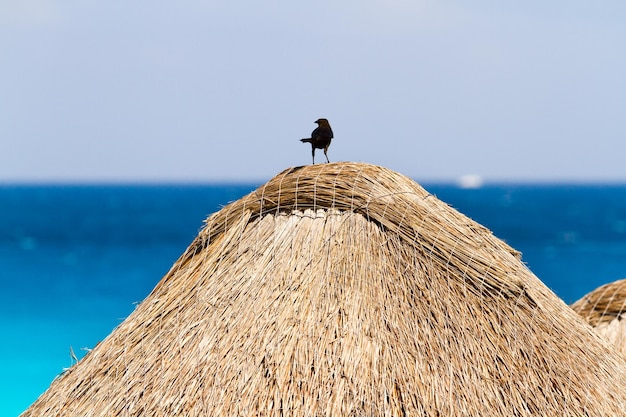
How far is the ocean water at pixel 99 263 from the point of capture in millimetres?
23672

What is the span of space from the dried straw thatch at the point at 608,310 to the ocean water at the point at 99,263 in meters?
1.95

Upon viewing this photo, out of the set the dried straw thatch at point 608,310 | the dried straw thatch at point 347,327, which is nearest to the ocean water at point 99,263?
the dried straw thatch at point 347,327

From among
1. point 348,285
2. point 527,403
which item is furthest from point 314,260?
point 527,403

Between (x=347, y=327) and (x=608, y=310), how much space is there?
4.28 metres

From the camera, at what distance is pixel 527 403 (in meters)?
5.36

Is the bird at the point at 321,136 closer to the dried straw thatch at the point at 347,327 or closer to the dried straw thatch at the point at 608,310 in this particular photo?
the dried straw thatch at the point at 347,327

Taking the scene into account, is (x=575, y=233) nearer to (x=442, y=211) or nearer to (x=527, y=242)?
(x=527, y=242)

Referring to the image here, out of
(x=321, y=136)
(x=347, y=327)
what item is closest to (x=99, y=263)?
(x=321, y=136)

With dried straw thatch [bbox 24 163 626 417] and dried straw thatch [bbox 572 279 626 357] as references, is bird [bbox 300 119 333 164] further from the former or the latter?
dried straw thatch [bbox 572 279 626 357]

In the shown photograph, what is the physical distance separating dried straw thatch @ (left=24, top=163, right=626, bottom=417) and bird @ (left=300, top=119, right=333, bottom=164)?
23 centimetres

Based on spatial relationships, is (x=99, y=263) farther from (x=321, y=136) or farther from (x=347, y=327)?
(x=347, y=327)

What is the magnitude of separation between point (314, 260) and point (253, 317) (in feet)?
1.89

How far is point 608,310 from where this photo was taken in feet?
28.3

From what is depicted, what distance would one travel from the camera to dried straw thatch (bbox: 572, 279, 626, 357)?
27.4 ft
